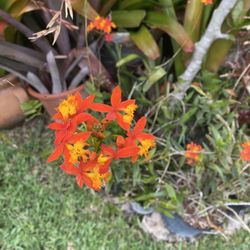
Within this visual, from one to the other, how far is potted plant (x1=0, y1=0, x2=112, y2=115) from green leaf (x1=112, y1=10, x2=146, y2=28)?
115 mm

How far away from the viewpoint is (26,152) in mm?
1599

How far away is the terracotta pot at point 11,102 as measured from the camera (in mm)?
1593

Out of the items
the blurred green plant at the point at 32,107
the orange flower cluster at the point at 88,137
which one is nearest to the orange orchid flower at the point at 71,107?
the orange flower cluster at the point at 88,137

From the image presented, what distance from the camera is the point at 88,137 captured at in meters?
0.83

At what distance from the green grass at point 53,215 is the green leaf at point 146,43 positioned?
52cm

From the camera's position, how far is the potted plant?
1417 mm

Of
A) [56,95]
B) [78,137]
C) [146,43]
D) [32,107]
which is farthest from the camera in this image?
[32,107]

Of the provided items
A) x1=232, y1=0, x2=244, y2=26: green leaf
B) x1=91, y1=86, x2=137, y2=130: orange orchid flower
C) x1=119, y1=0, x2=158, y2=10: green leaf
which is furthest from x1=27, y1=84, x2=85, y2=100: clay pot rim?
x1=91, y1=86, x2=137, y2=130: orange orchid flower

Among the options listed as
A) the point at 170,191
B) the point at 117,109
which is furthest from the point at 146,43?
the point at 117,109

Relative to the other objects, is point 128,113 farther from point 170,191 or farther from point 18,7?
point 18,7

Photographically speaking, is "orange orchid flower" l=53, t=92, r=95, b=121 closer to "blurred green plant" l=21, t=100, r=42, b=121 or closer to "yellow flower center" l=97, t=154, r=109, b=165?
"yellow flower center" l=97, t=154, r=109, b=165

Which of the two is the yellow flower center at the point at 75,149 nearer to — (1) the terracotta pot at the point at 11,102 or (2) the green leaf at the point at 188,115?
(2) the green leaf at the point at 188,115

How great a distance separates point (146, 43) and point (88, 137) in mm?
641

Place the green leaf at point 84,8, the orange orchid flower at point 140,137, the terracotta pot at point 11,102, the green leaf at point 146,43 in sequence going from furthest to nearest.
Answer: the terracotta pot at point 11,102 → the green leaf at point 146,43 → the green leaf at point 84,8 → the orange orchid flower at point 140,137
